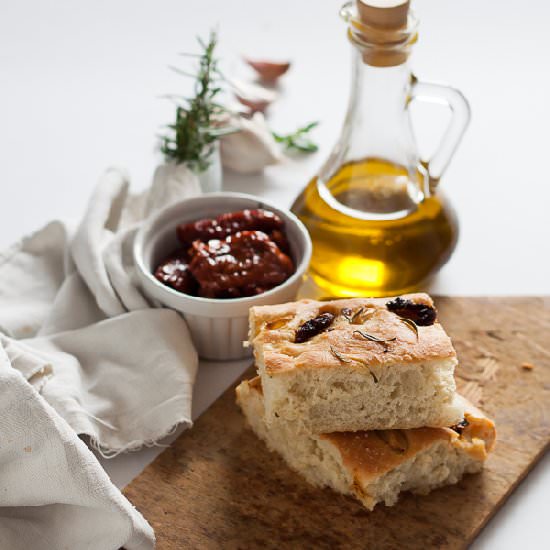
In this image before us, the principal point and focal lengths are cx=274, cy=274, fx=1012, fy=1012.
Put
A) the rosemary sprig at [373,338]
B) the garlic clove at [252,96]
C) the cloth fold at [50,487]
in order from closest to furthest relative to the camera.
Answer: the cloth fold at [50,487]
the rosemary sprig at [373,338]
the garlic clove at [252,96]

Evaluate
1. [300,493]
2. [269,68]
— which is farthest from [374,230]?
[269,68]

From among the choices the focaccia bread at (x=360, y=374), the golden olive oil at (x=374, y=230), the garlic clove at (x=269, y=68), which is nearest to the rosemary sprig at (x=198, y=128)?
the golden olive oil at (x=374, y=230)

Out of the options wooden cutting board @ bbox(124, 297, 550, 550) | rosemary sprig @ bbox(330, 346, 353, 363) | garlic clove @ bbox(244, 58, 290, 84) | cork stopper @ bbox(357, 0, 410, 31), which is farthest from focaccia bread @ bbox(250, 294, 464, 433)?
garlic clove @ bbox(244, 58, 290, 84)

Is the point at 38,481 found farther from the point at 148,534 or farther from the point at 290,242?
the point at 290,242

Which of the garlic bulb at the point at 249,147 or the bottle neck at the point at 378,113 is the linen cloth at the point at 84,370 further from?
the bottle neck at the point at 378,113

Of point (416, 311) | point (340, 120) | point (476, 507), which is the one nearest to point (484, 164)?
point (340, 120)

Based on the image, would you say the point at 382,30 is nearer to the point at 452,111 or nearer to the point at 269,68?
the point at 452,111

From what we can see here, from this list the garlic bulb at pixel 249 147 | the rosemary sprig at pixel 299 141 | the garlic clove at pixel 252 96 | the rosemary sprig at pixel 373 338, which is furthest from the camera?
the garlic clove at pixel 252 96

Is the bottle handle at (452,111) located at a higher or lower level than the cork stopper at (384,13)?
lower
